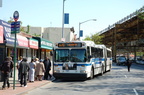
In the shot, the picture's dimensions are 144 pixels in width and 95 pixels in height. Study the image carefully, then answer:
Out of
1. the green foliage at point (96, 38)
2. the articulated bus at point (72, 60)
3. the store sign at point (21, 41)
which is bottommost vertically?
the articulated bus at point (72, 60)

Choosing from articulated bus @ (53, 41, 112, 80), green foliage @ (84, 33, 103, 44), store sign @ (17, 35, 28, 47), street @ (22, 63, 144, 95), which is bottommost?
street @ (22, 63, 144, 95)

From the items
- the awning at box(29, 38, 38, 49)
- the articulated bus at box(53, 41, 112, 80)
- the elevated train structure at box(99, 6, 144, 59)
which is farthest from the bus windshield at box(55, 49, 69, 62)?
the elevated train structure at box(99, 6, 144, 59)

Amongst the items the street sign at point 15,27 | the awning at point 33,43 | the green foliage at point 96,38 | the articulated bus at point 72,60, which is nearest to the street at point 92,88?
the articulated bus at point 72,60

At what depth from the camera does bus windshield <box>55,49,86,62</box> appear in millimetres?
18375

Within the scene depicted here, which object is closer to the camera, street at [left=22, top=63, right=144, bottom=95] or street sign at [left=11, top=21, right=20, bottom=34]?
street at [left=22, top=63, right=144, bottom=95]

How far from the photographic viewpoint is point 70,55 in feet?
60.6

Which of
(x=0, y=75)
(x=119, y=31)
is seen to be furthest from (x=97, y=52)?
(x=119, y=31)

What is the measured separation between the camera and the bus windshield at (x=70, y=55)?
60.3 feet

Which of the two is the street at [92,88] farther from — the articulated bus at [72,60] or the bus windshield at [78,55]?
the bus windshield at [78,55]

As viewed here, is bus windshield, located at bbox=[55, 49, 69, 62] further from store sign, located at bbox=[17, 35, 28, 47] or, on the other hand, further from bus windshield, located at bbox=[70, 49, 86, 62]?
store sign, located at bbox=[17, 35, 28, 47]

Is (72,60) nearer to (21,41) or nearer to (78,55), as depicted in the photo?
(78,55)

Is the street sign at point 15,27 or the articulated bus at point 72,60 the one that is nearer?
the street sign at point 15,27

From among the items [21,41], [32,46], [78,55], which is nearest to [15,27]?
[78,55]

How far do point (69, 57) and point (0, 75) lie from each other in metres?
4.90
